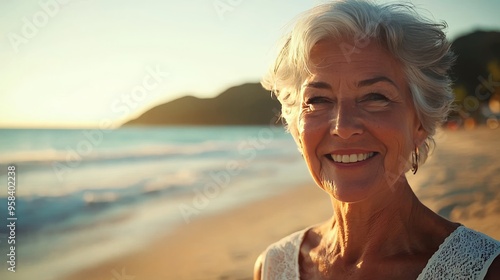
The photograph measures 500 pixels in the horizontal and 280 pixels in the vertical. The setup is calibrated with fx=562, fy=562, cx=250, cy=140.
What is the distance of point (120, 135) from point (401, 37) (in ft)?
67.3

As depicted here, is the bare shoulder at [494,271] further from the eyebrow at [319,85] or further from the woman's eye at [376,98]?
the eyebrow at [319,85]

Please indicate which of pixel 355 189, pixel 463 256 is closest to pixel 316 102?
pixel 355 189

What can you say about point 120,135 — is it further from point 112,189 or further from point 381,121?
point 381,121

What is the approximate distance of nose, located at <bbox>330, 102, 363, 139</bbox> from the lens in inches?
66.1

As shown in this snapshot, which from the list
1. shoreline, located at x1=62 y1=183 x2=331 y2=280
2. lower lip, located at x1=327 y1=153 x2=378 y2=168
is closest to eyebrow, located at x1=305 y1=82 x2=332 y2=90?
lower lip, located at x1=327 y1=153 x2=378 y2=168

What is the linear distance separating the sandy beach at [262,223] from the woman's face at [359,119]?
9.39 feet

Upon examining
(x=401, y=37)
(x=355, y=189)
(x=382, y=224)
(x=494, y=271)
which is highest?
(x=401, y=37)

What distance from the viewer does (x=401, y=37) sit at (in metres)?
1.68

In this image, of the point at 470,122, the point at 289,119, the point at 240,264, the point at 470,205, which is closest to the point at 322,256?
the point at 289,119

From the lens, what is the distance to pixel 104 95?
13.9 meters

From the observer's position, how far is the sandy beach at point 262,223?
4914mm

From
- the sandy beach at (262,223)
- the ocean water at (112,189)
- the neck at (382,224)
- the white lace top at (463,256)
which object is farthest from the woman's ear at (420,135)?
the ocean water at (112,189)

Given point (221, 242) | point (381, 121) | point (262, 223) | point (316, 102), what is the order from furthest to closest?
point (262, 223), point (221, 242), point (316, 102), point (381, 121)

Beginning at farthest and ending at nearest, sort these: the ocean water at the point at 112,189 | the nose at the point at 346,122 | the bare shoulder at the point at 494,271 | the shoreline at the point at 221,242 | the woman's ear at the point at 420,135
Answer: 1. the ocean water at the point at 112,189
2. the shoreline at the point at 221,242
3. the woman's ear at the point at 420,135
4. the nose at the point at 346,122
5. the bare shoulder at the point at 494,271
